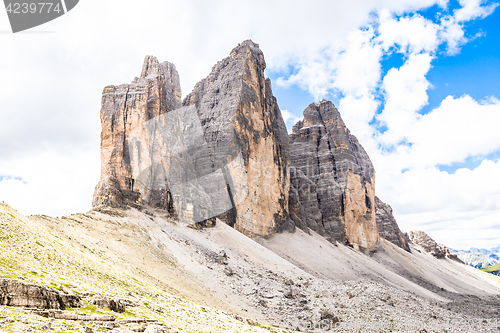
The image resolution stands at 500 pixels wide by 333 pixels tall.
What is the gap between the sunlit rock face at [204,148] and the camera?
51.8 metres

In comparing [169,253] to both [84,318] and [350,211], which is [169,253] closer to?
[84,318]

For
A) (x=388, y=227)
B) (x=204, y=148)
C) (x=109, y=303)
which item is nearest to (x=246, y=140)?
(x=204, y=148)

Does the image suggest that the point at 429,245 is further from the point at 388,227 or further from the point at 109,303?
the point at 109,303

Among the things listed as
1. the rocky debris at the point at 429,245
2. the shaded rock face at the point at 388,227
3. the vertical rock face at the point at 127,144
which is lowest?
the rocky debris at the point at 429,245

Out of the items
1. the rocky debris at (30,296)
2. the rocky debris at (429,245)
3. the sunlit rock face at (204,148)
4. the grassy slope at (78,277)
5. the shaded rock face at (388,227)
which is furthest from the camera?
the rocky debris at (429,245)

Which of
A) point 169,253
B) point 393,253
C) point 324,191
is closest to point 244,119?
point 324,191

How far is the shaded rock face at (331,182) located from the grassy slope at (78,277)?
200 feet

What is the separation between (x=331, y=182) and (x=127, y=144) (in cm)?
6086

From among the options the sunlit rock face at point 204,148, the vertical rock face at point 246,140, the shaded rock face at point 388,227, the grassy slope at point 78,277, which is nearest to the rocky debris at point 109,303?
the grassy slope at point 78,277

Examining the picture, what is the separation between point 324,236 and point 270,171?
74.1 feet

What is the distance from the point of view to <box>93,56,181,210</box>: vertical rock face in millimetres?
47375

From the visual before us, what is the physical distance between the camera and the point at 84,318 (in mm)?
14781

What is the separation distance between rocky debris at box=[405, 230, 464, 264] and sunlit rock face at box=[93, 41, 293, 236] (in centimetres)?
7867
